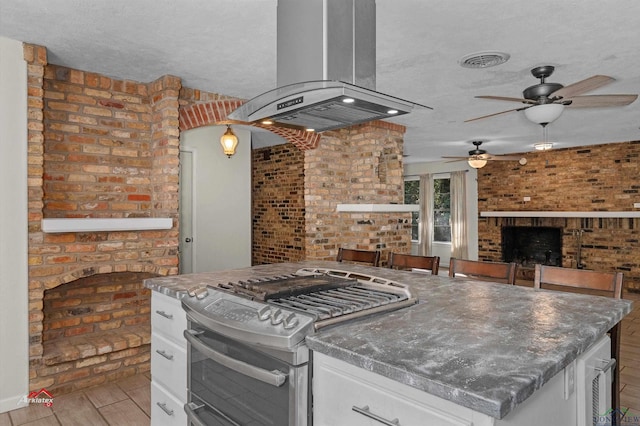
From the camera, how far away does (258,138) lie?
659cm

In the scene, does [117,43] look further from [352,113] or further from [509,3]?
[509,3]

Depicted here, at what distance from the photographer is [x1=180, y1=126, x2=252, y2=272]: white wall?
17.3ft

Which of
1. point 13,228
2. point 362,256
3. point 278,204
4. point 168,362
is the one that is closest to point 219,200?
point 278,204

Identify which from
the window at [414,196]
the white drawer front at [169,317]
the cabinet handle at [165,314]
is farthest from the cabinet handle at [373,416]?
the window at [414,196]

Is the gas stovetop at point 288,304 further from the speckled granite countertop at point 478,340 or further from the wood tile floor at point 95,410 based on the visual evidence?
the wood tile floor at point 95,410

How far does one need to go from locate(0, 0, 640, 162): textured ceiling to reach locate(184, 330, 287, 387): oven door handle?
172 centimetres

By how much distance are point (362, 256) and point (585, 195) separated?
19.8 ft

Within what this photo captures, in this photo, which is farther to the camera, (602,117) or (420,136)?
(420,136)

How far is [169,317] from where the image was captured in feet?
6.82

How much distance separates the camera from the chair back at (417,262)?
8.65ft

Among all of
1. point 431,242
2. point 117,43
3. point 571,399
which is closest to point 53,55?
point 117,43

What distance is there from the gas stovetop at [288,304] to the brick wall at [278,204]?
161 inches

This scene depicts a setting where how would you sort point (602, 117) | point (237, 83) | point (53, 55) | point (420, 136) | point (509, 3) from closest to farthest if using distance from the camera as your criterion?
point (509, 3), point (53, 55), point (237, 83), point (602, 117), point (420, 136)

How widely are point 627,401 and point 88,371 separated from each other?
3842mm
